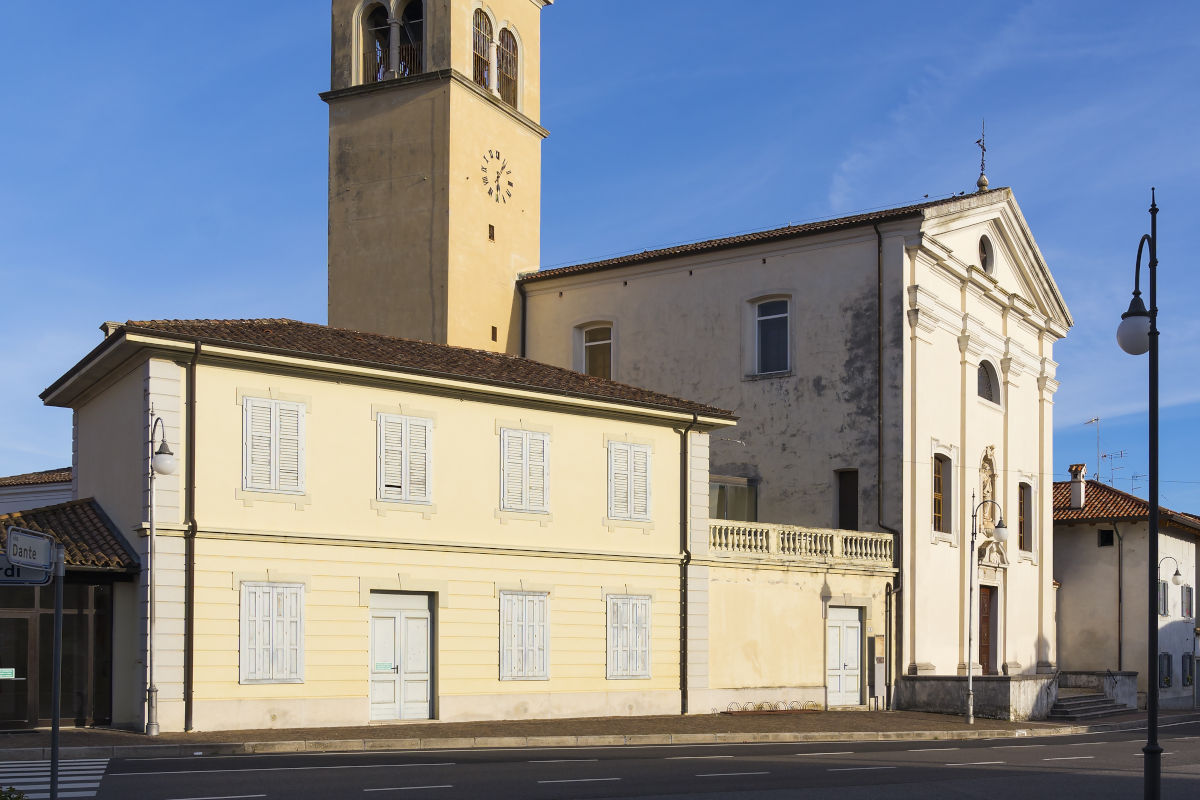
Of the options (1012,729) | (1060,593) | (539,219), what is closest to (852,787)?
(1012,729)

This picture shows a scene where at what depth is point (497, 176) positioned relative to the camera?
1543 inches

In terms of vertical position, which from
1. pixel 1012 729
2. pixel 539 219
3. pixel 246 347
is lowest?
pixel 1012 729

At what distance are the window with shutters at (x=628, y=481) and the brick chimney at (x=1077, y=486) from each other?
949 inches

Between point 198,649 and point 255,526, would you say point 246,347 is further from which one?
point 198,649

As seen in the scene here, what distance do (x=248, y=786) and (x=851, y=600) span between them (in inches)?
786

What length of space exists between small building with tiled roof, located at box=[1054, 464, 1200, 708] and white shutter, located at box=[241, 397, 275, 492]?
97.2 feet

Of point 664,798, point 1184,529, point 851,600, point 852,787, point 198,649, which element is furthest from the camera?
point 1184,529

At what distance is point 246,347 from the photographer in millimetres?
21797

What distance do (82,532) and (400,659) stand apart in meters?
5.58

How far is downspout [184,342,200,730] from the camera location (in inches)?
819

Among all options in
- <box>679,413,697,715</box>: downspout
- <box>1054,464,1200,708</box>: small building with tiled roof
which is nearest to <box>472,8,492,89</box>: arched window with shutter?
<box>679,413,697,715</box>: downspout

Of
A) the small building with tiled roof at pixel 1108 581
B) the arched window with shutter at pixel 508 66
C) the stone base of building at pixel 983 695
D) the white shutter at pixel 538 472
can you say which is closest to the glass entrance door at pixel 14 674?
the white shutter at pixel 538 472

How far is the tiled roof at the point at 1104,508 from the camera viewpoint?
44.6m

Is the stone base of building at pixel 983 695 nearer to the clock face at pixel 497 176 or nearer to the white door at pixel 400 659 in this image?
the white door at pixel 400 659
